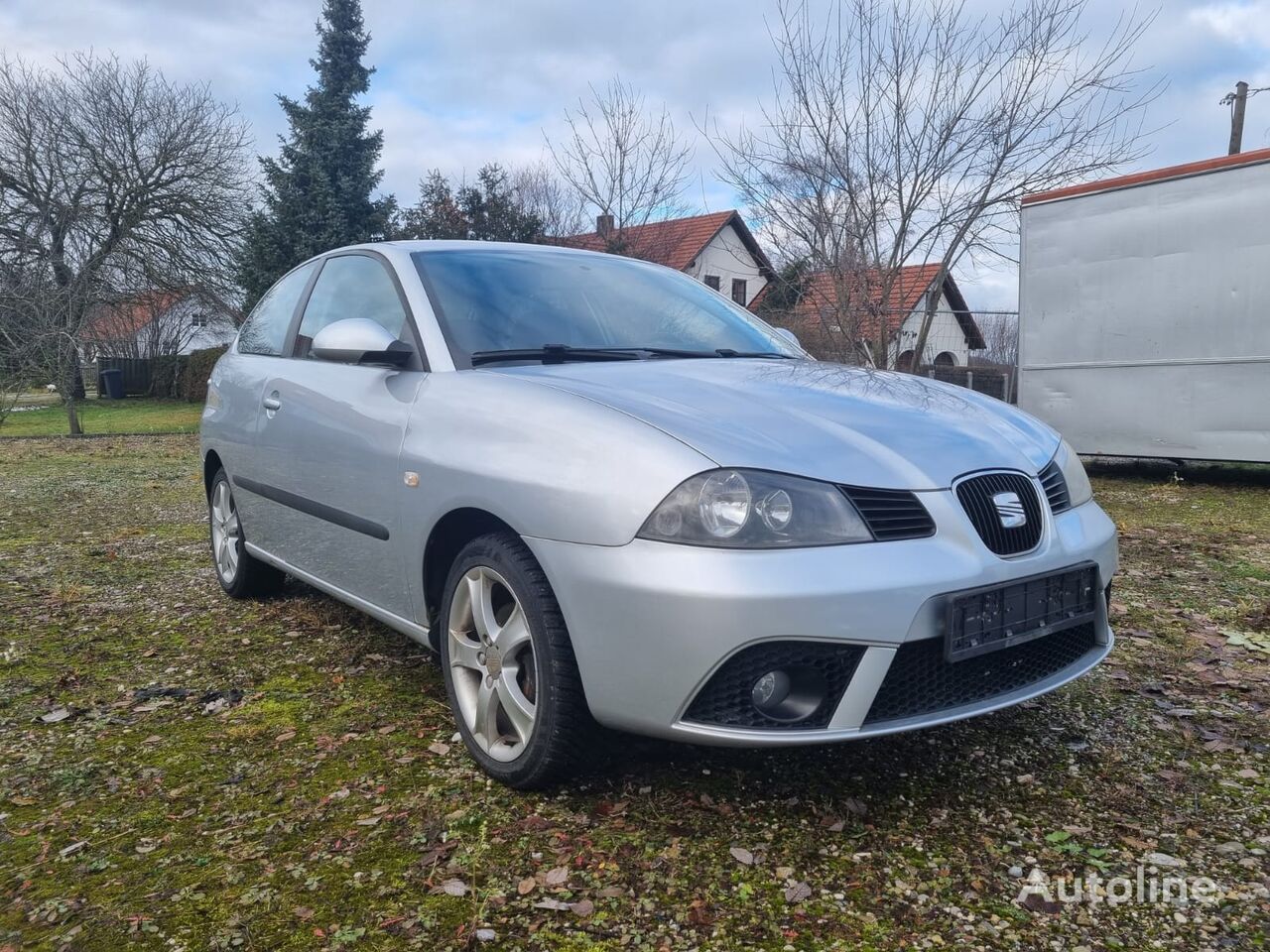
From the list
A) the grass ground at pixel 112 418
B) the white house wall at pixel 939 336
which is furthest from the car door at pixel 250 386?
the grass ground at pixel 112 418

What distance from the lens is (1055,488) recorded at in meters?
2.61

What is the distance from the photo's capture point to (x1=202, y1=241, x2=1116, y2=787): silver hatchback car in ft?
6.88

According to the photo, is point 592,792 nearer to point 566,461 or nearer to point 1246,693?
point 566,461

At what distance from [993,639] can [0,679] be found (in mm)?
3427

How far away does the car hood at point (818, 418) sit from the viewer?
2.23m

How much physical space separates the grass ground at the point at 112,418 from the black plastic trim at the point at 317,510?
1340cm

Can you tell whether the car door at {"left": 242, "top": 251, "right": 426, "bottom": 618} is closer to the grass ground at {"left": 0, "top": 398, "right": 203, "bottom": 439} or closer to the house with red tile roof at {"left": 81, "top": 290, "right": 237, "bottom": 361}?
the grass ground at {"left": 0, "top": 398, "right": 203, "bottom": 439}

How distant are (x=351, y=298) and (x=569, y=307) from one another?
94 cm

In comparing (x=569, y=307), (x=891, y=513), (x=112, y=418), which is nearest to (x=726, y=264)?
(x=112, y=418)

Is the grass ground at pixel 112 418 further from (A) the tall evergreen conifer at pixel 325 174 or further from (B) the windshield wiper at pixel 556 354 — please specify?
(B) the windshield wiper at pixel 556 354

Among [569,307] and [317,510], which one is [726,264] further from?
[317,510]

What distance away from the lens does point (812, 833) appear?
2.30 metres

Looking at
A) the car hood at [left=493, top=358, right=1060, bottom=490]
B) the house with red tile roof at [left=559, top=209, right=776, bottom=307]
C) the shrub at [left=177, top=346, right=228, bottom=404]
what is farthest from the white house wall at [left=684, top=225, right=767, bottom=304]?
the car hood at [left=493, top=358, right=1060, bottom=490]

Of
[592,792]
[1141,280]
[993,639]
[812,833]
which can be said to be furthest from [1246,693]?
[1141,280]
